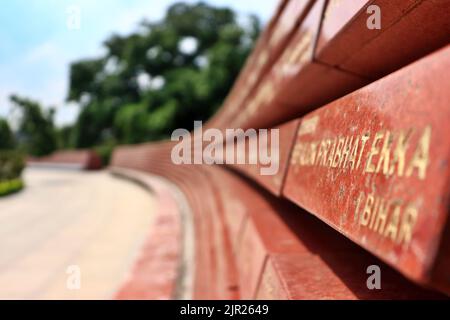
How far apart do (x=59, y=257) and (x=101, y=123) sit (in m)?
27.8

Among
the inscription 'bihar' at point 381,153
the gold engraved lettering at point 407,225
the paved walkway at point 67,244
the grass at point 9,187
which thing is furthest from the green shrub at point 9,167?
the gold engraved lettering at point 407,225

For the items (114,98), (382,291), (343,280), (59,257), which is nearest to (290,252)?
(343,280)

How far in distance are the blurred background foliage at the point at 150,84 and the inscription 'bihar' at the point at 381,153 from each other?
20.0 metres

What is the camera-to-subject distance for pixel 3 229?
209 inches

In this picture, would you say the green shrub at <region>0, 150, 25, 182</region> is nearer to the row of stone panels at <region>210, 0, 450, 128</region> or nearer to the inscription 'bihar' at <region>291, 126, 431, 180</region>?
the row of stone panels at <region>210, 0, 450, 128</region>

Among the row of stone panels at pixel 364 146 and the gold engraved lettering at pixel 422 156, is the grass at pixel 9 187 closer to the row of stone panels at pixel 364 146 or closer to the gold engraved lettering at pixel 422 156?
the row of stone panels at pixel 364 146

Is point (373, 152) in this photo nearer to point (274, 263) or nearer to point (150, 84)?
point (274, 263)

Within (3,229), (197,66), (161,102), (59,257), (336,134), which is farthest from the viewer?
(197,66)

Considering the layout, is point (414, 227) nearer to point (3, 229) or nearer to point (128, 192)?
point (3, 229)

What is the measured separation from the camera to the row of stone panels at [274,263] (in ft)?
3.62

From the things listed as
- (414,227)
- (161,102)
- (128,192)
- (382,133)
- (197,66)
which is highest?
(197,66)

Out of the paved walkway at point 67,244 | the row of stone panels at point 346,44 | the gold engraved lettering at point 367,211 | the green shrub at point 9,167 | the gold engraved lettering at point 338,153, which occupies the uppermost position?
the row of stone panels at point 346,44

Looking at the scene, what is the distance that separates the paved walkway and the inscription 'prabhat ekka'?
232cm

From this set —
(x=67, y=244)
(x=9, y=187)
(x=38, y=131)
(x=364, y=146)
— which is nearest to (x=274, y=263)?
(x=364, y=146)
